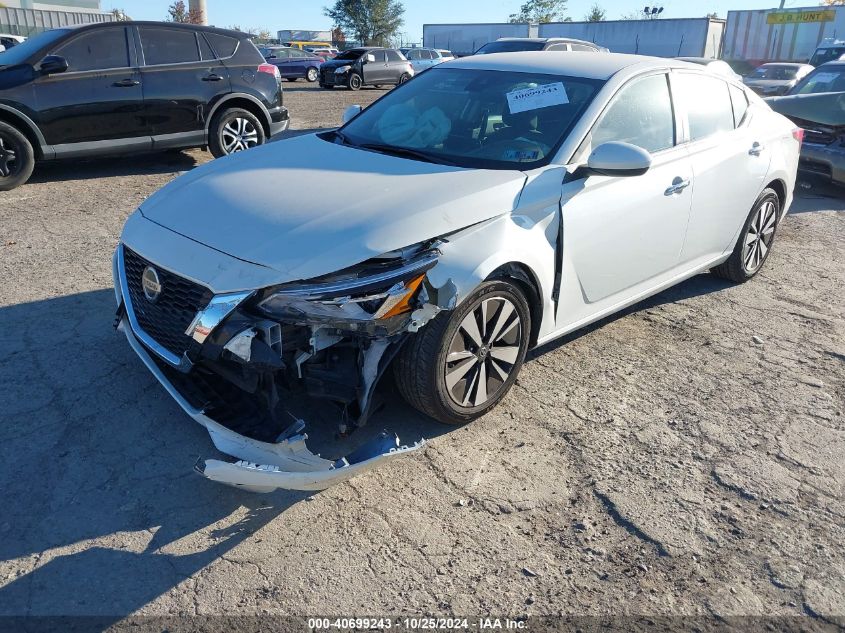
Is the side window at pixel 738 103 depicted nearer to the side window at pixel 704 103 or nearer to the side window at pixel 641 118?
the side window at pixel 704 103

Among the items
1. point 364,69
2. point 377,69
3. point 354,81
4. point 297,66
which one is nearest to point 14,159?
point 354,81

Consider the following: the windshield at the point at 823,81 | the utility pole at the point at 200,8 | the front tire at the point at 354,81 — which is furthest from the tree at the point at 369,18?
the windshield at the point at 823,81

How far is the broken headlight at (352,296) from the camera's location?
9.52 feet

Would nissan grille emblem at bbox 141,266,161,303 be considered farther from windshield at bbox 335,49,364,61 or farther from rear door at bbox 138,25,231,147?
windshield at bbox 335,49,364,61

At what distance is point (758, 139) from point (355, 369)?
3.90 m

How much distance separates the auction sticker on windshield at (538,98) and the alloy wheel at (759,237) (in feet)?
7.53

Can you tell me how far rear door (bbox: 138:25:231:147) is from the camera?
8.45m

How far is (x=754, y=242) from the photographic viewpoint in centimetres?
567

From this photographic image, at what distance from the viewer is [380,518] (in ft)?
9.71

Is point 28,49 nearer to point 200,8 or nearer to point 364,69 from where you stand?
point 364,69

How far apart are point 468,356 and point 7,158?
666 cm

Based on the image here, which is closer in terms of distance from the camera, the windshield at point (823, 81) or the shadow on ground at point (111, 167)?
the shadow on ground at point (111, 167)

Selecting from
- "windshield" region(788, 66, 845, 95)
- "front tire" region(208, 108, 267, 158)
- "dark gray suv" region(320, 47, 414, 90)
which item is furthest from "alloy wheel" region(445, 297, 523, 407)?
"dark gray suv" region(320, 47, 414, 90)

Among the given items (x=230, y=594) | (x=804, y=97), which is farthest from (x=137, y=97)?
(x=804, y=97)
